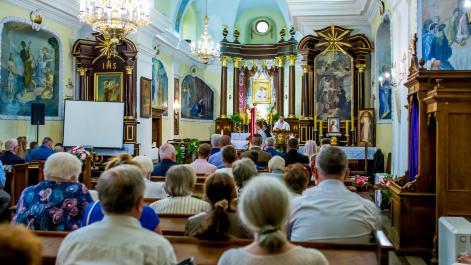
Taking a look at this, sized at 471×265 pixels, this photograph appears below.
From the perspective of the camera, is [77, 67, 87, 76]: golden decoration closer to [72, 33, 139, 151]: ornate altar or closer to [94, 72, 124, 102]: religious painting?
[72, 33, 139, 151]: ornate altar

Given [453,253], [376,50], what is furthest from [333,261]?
[376,50]

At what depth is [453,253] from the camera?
467 cm

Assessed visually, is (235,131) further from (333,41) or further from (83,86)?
(83,86)

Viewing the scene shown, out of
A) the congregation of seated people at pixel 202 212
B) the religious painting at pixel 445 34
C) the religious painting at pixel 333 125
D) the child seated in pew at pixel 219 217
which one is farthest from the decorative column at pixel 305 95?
the child seated in pew at pixel 219 217

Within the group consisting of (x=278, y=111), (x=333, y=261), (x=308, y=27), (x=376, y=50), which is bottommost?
(x=333, y=261)

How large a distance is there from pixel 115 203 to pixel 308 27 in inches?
585

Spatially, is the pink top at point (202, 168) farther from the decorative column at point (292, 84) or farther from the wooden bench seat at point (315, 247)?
the decorative column at point (292, 84)

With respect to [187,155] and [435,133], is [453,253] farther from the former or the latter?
[187,155]

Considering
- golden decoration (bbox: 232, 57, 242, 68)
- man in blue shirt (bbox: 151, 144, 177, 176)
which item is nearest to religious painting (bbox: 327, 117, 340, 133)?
golden decoration (bbox: 232, 57, 242, 68)

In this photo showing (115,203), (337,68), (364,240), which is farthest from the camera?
(337,68)

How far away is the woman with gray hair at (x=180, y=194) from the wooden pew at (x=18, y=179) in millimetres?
4778

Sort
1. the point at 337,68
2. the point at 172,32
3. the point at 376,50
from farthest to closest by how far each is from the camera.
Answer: the point at 172,32, the point at 337,68, the point at 376,50

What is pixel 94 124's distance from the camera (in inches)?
514

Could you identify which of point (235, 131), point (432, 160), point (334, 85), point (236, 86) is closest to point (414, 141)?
point (432, 160)
